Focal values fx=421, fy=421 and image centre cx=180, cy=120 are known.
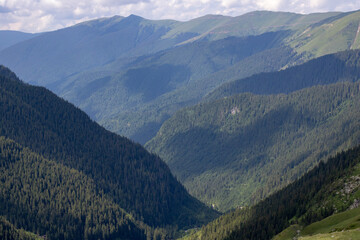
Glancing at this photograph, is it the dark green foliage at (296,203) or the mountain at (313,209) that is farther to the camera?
the dark green foliage at (296,203)

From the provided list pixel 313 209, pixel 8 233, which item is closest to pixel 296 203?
pixel 313 209

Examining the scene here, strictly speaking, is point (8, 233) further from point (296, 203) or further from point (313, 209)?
point (313, 209)

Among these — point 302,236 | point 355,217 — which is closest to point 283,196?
point 302,236

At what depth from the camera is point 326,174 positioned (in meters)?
174

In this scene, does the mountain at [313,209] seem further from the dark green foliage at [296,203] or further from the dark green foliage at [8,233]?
the dark green foliage at [8,233]

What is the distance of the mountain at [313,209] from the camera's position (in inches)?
4875

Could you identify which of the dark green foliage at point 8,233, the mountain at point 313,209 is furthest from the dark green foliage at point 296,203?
the dark green foliage at point 8,233

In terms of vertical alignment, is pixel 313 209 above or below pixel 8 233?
below

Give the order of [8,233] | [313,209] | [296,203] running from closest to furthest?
[313,209], [296,203], [8,233]

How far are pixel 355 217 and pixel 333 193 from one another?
120 ft

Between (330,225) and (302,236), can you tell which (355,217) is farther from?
(302,236)

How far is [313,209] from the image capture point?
149m

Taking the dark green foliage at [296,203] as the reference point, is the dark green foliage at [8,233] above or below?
above

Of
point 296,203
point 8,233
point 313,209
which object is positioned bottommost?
point 296,203
